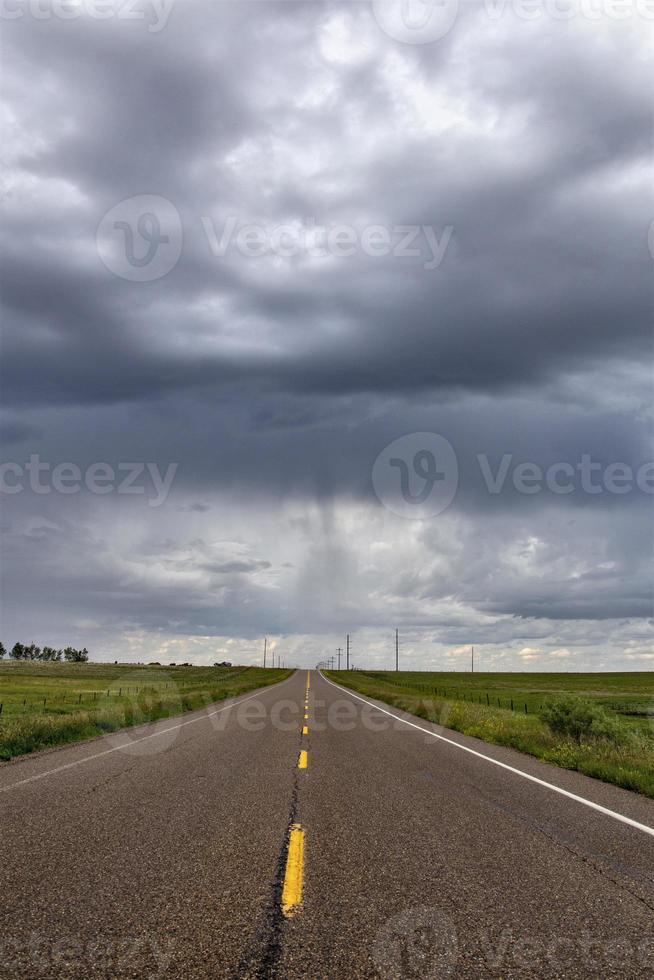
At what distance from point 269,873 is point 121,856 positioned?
138cm

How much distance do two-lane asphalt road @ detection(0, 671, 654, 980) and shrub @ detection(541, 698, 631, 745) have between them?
7.66 metres

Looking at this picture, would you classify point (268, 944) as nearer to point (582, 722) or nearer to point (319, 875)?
point (319, 875)

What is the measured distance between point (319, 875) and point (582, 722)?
15.6m

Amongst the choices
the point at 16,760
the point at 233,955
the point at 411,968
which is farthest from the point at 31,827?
the point at 16,760

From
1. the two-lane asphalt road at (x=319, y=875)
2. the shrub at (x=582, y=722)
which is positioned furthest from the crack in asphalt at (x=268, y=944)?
the shrub at (x=582, y=722)

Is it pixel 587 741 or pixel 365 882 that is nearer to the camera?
pixel 365 882

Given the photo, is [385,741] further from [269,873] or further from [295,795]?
[269,873]

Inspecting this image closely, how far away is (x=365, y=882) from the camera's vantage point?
561 cm

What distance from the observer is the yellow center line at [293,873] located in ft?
16.6

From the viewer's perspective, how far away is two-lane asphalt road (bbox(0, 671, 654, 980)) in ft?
13.8

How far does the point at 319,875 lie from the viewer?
5.79 m

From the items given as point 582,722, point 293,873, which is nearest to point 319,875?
point 293,873

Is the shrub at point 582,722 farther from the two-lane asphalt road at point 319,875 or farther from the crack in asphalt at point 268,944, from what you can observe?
the crack in asphalt at point 268,944

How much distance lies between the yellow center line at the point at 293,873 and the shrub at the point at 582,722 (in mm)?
12864
